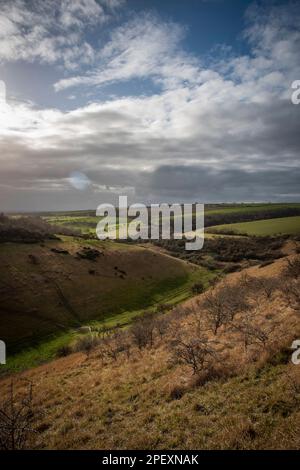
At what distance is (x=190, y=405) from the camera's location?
9.92 metres

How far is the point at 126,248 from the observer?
305ft

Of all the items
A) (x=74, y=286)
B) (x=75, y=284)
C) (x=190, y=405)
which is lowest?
(x=74, y=286)

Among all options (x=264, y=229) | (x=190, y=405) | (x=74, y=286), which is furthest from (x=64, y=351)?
(x=264, y=229)

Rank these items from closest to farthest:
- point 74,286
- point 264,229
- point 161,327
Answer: point 161,327, point 74,286, point 264,229

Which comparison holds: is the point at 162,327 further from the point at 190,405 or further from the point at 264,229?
the point at 264,229

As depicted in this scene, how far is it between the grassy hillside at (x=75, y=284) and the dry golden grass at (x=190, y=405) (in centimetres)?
3140

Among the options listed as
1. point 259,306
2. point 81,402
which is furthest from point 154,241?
point 81,402

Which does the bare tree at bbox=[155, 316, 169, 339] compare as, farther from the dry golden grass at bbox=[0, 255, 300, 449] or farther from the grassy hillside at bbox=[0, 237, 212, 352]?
the grassy hillside at bbox=[0, 237, 212, 352]

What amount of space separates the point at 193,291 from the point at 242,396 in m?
57.1

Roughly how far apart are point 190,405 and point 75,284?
5646 cm

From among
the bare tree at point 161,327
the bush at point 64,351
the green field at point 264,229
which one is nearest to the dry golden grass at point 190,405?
the bare tree at point 161,327

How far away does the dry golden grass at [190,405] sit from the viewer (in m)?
7.61

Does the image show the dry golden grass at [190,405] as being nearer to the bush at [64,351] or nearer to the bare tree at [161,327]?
the bare tree at [161,327]
